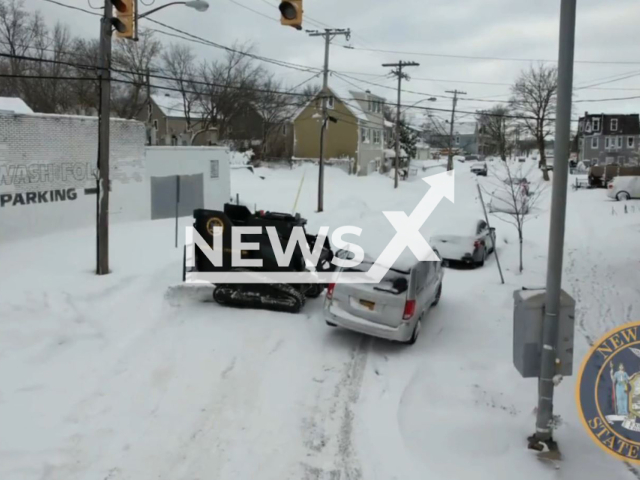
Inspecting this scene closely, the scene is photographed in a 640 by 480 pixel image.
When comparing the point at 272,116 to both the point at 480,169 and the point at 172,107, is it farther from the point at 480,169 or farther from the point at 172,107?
the point at 480,169

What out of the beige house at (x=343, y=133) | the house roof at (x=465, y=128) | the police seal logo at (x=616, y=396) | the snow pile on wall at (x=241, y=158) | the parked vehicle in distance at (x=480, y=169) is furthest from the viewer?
the house roof at (x=465, y=128)

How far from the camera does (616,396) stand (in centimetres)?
585

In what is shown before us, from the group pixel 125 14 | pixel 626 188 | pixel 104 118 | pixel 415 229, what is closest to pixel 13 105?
pixel 104 118

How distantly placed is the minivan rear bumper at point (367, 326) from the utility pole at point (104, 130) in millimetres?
5527

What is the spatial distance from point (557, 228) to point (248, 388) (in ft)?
14.4

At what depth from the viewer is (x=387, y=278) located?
917 centimetres

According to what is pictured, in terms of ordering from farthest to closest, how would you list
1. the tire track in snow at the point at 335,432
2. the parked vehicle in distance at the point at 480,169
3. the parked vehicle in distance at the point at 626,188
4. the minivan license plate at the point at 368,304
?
the parked vehicle in distance at the point at 480,169 → the parked vehicle in distance at the point at 626,188 → the minivan license plate at the point at 368,304 → the tire track in snow at the point at 335,432

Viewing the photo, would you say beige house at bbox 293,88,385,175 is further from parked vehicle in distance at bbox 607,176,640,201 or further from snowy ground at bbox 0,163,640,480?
snowy ground at bbox 0,163,640,480

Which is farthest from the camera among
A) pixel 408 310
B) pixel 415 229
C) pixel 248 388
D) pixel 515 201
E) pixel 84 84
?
pixel 84 84

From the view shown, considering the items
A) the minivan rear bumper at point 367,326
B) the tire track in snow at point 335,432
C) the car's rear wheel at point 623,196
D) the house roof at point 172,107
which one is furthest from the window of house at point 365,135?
the tire track in snow at point 335,432

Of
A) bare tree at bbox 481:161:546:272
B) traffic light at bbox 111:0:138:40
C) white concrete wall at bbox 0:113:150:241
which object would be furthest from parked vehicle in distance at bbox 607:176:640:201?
traffic light at bbox 111:0:138:40

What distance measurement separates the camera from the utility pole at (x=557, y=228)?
587 cm

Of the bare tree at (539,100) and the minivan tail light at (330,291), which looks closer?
the minivan tail light at (330,291)

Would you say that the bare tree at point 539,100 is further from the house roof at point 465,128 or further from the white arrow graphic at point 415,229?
the house roof at point 465,128
